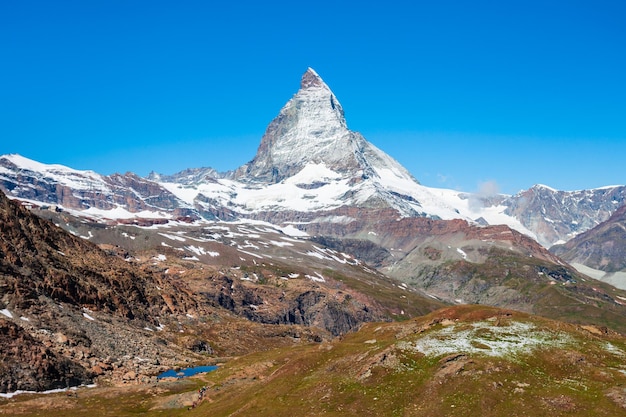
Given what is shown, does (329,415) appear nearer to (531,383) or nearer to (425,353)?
(425,353)

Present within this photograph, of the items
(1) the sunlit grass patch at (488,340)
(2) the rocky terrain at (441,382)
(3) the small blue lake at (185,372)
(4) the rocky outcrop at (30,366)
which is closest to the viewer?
(2) the rocky terrain at (441,382)

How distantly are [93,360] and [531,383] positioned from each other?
314 ft

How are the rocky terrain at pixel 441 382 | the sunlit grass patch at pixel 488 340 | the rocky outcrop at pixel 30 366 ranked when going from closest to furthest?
the rocky terrain at pixel 441 382 → the sunlit grass patch at pixel 488 340 → the rocky outcrop at pixel 30 366

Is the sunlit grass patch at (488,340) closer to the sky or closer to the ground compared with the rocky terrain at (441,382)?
closer to the sky

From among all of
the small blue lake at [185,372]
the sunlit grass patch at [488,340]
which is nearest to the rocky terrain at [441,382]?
the sunlit grass patch at [488,340]

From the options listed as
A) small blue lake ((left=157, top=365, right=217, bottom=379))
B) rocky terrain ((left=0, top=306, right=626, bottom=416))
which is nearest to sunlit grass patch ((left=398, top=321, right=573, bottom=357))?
rocky terrain ((left=0, top=306, right=626, bottom=416))

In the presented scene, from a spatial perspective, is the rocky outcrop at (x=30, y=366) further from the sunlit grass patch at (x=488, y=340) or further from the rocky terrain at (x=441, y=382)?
the sunlit grass patch at (x=488, y=340)

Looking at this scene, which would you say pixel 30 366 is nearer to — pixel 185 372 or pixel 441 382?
pixel 185 372

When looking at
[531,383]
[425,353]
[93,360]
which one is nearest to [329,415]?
[425,353]

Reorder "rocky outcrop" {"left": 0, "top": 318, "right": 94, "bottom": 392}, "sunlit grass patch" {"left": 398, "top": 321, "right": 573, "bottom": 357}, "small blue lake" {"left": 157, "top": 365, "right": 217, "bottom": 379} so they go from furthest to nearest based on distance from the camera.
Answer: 1. "small blue lake" {"left": 157, "top": 365, "right": 217, "bottom": 379}
2. "rocky outcrop" {"left": 0, "top": 318, "right": 94, "bottom": 392}
3. "sunlit grass patch" {"left": 398, "top": 321, "right": 573, "bottom": 357}

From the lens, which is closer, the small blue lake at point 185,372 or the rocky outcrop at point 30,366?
the rocky outcrop at point 30,366

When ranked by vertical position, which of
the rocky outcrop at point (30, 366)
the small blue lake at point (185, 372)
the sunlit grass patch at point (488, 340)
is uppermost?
the sunlit grass patch at point (488, 340)

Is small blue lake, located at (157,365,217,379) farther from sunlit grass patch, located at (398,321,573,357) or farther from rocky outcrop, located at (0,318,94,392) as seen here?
sunlit grass patch, located at (398,321,573,357)

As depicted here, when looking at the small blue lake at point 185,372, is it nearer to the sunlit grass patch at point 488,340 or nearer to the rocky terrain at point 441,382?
the rocky terrain at point 441,382
